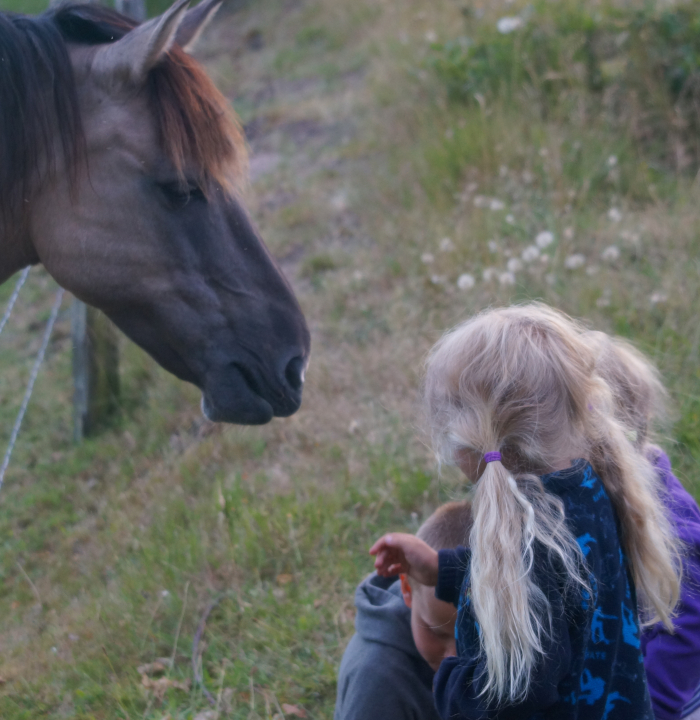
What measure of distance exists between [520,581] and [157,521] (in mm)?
2114

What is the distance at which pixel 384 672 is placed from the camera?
1.71m

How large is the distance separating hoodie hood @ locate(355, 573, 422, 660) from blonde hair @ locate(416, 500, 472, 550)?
7.6 inches

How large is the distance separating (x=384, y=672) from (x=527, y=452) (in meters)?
0.71

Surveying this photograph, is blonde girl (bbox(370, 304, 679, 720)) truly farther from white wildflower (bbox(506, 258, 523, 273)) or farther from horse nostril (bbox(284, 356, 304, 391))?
white wildflower (bbox(506, 258, 523, 273))

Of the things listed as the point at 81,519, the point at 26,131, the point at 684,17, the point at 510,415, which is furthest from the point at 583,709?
the point at 684,17

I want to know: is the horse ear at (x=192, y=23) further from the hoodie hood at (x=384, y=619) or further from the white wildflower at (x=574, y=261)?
the white wildflower at (x=574, y=261)

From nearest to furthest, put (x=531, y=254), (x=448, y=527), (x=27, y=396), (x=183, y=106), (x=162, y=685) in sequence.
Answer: (x=448, y=527) → (x=183, y=106) → (x=162, y=685) → (x=27, y=396) → (x=531, y=254)

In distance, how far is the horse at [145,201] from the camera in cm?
190

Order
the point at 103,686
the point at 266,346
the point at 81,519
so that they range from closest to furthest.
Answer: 1. the point at 266,346
2. the point at 103,686
3. the point at 81,519

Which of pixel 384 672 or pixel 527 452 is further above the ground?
pixel 527 452

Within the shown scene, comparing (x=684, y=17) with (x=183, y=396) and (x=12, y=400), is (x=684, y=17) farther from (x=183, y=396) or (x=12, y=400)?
(x=12, y=400)

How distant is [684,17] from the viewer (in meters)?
4.57

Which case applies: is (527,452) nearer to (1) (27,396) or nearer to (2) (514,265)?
(2) (514,265)

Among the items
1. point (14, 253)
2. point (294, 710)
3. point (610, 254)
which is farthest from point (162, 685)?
point (610, 254)
